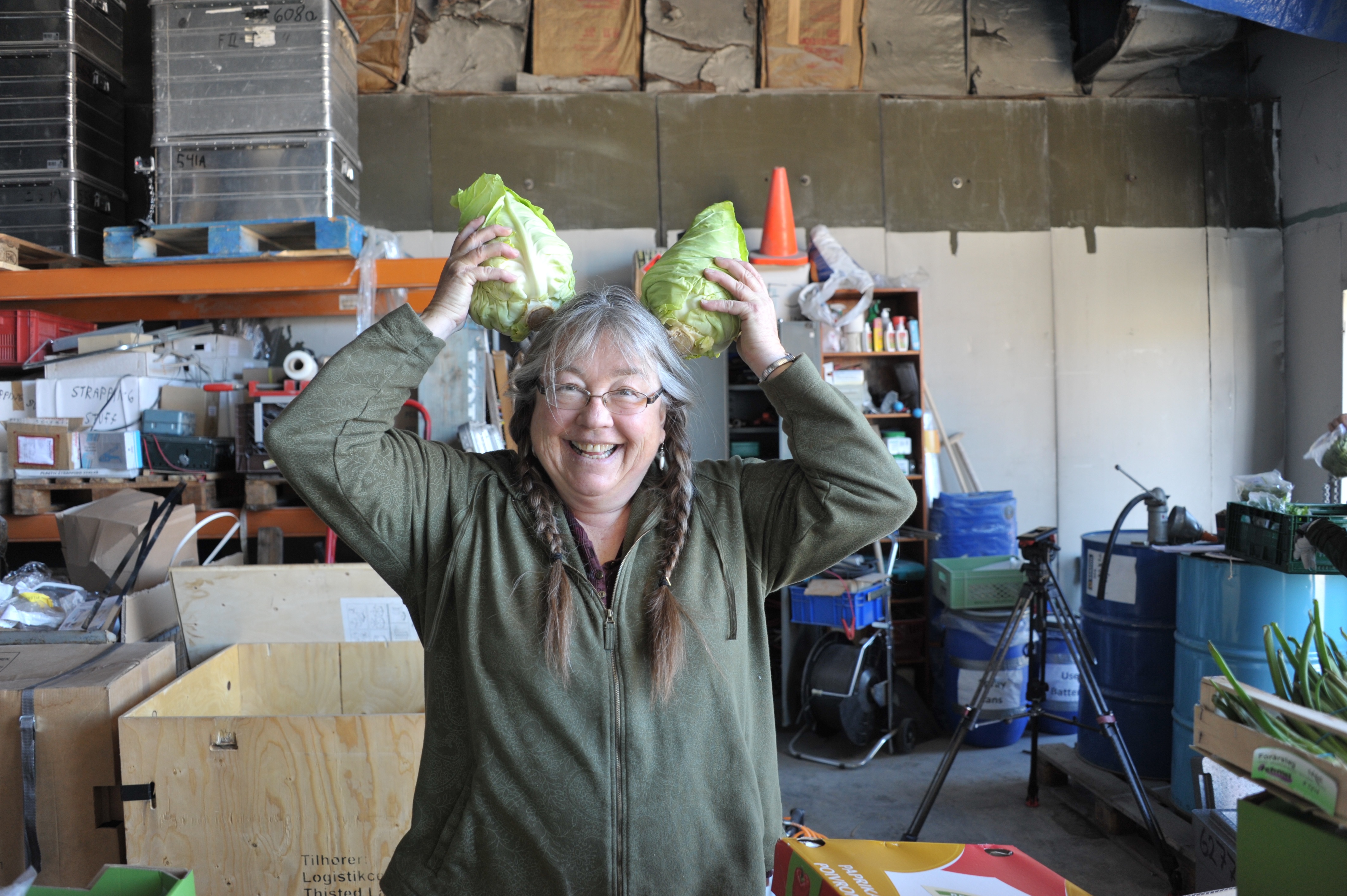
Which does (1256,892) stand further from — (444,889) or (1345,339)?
(1345,339)

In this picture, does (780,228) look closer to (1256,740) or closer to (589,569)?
(589,569)

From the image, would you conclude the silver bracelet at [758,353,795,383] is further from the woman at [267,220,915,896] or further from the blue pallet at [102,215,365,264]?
the blue pallet at [102,215,365,264]

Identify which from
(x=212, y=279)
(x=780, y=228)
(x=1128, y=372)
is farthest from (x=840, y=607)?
(x=212, y=279)

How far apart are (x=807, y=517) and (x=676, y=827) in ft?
1.79

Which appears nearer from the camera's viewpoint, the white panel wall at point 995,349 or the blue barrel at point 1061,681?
the blue barrel at point 1061,681

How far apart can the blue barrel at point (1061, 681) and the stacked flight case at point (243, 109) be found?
4.79m

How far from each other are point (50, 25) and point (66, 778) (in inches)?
175

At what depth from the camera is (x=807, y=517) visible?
1.41m

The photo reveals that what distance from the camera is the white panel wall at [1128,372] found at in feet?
20.6

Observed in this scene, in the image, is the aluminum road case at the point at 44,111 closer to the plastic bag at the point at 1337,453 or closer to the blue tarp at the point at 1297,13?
the blue tarp at the point at 1297,13

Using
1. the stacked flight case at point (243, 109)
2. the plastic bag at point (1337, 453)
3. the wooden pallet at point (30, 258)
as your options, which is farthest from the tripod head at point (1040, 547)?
the wooden pallet at point (30, 258)

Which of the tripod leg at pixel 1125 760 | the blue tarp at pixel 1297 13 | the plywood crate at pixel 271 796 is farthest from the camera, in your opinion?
the blue tarp at pixel 1297 13

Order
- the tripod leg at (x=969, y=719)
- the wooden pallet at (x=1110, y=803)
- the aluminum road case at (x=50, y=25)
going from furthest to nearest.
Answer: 1. the aluminum road case at (x=50, y=25)
2. the tripod leg at (x=969, y=719)
3. the wooden pallet at (x=1110, y=803)

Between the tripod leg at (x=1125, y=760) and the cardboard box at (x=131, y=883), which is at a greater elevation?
the cardboard box at (x=131, y=883)
